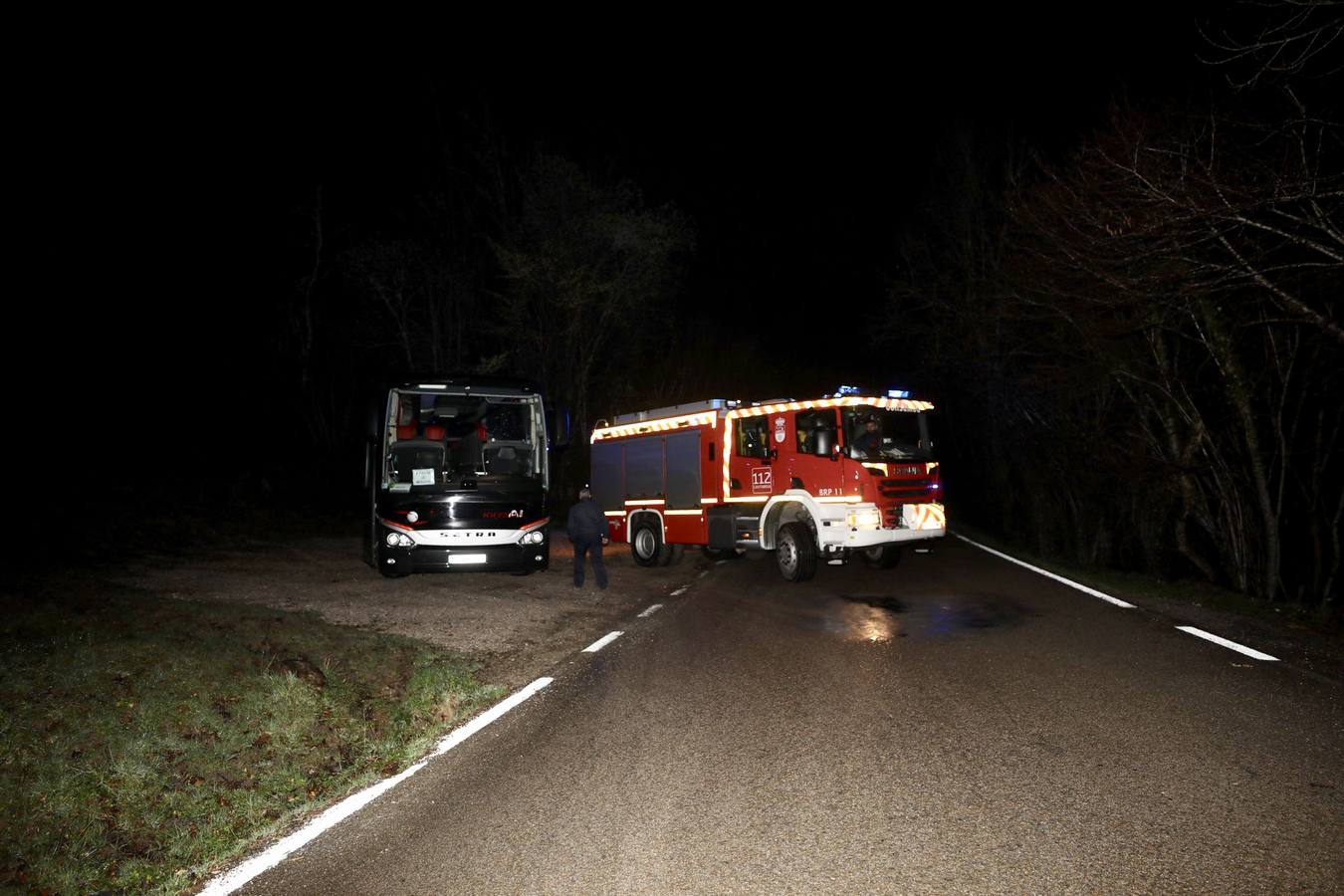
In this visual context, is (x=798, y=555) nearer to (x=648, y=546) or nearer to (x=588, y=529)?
(x=588, y=529)

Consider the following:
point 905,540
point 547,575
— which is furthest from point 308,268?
point 905,540

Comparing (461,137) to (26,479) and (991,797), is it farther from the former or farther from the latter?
(991,797)

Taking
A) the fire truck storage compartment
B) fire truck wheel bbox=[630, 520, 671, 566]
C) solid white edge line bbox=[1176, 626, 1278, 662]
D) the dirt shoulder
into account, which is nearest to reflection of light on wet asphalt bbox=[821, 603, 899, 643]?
the dirt shoulder

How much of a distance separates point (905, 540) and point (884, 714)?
7.92 meters

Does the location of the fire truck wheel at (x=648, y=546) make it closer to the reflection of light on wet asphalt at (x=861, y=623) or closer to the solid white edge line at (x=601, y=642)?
the reflection of light on wet asphalt at (x=861, y=623)

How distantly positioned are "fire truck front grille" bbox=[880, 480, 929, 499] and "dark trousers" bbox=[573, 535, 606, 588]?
450cm

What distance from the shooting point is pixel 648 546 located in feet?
55.6

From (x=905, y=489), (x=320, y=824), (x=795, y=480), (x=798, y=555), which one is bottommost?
(x=320, y=824)

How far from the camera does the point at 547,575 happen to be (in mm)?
14891

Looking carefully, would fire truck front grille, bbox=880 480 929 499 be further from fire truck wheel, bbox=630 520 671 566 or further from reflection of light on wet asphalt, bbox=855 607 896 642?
fire truck wheel, bbox=630 520 671 566

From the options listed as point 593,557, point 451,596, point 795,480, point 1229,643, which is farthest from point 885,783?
point 795,480

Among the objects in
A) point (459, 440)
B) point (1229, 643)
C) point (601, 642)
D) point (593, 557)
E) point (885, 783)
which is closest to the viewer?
point (885, 783)

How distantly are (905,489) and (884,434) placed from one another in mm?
930

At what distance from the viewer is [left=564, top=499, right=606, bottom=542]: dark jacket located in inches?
510
